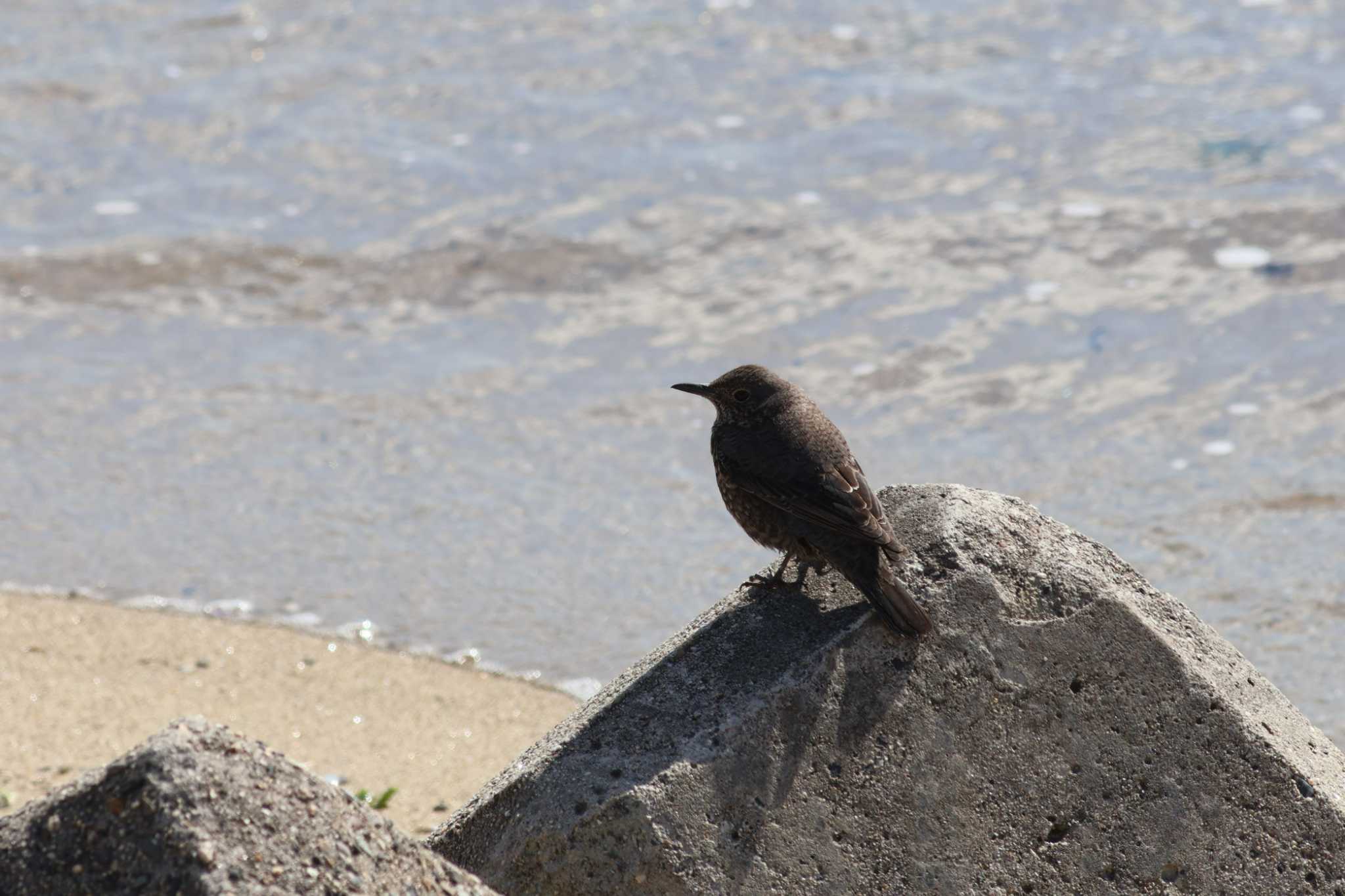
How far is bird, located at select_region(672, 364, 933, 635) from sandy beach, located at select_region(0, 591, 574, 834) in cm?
183

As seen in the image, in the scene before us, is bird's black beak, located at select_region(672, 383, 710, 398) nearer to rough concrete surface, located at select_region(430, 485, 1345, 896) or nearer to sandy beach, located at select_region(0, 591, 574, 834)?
rough concrete surface, located at select_region(430, 485, 1345, 896)

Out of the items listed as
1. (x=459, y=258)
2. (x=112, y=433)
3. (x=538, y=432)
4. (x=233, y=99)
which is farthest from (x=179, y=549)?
(x=233, y=99)

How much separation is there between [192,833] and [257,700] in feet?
11.6

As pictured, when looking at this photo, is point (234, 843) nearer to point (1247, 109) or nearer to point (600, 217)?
point (600, 217)

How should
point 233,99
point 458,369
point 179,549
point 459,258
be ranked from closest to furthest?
point 179,549, point 458,369, point 459,258, point 233,99

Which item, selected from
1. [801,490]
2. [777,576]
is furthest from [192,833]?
[801,490]

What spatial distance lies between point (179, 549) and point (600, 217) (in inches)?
186

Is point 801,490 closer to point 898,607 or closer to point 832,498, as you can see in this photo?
point 832,498

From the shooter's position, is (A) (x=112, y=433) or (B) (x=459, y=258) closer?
(A) (x=112, y=433)

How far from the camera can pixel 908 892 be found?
3477 millimetres

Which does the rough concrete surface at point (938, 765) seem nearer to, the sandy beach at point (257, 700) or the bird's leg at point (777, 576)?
the bird's leg at point (777, 576)

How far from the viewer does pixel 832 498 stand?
396cm

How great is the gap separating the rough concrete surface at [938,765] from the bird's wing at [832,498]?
17cm

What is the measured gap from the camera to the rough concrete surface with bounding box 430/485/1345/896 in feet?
11.3
